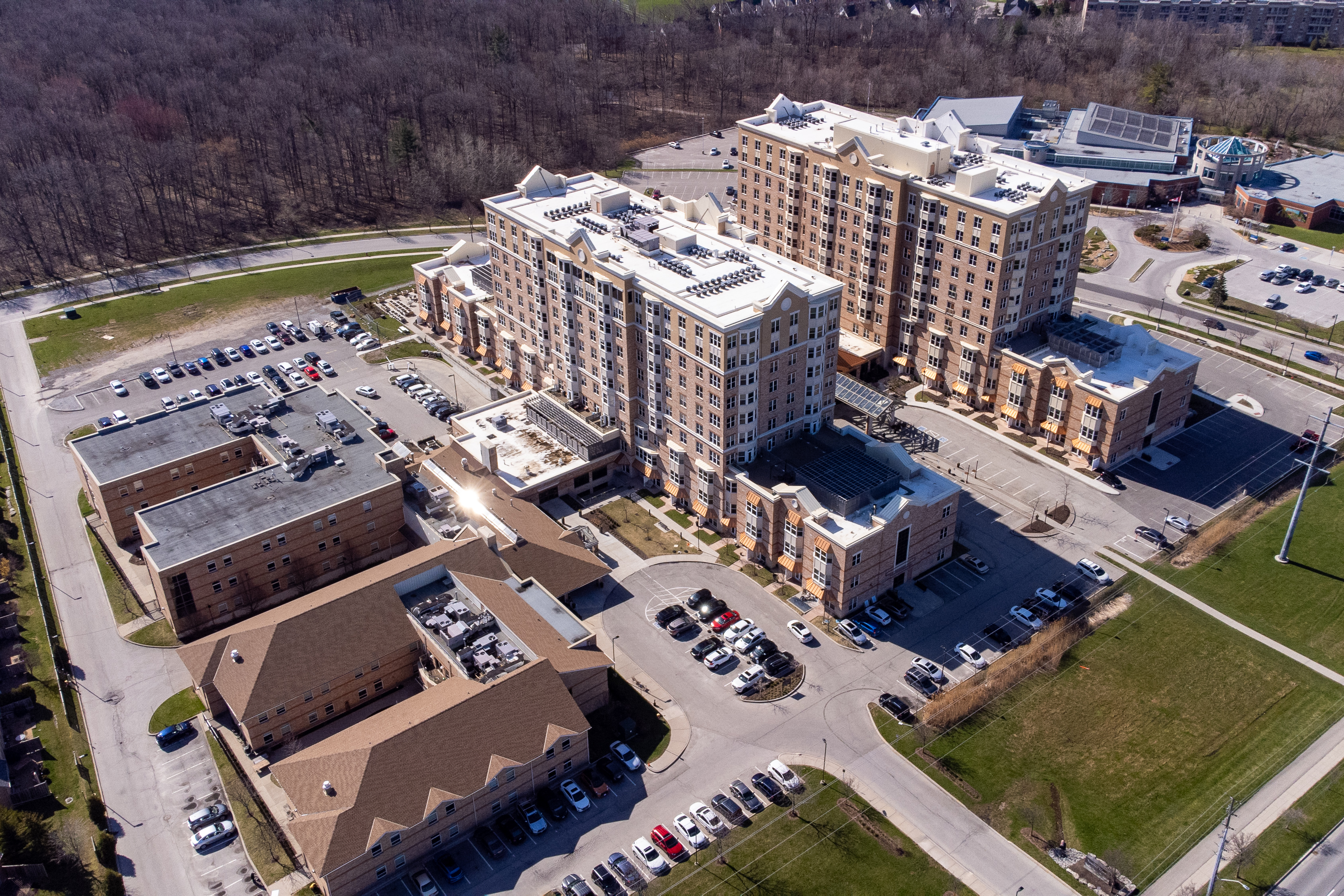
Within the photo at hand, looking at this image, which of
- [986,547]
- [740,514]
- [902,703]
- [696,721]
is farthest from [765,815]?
[986,547]

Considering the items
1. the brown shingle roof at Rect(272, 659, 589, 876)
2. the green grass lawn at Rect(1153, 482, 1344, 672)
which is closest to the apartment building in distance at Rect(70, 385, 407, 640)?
the brown shingle roof at Rect(272, 659, 589, 876)

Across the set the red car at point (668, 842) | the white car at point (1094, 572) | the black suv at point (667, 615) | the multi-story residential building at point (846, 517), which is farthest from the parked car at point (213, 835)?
the white car at point (1094, 572)

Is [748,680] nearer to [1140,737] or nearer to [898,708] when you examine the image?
[898,708]

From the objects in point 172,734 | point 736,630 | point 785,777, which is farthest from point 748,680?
point 172,734

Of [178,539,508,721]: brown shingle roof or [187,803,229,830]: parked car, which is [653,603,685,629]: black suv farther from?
[187,803,229,830]: parked car

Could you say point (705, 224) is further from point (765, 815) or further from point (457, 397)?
point (765, 815)

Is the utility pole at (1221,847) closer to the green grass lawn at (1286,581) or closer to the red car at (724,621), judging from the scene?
the green grass lawn at (1286,581)
